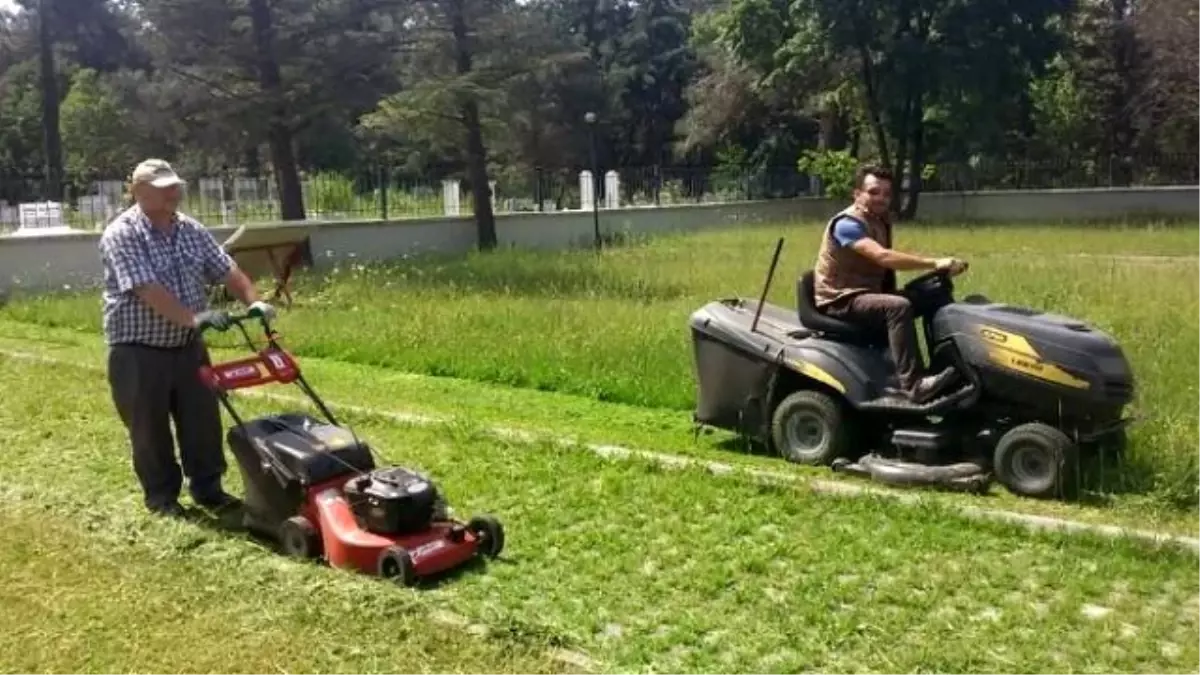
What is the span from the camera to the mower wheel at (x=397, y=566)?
4426 millimetres

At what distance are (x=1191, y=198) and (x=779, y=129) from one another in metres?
14.1

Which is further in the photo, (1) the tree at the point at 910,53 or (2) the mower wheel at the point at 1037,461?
(1) the tree at the point at 910,53

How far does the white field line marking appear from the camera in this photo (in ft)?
15.7

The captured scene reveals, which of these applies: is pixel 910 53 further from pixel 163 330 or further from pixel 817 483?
pixel 163 330

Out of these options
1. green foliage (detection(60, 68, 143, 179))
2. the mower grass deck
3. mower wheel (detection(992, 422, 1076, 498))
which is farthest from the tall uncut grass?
green foliage (detection(60, 68, 143, 179))

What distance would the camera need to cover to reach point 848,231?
6051 mm

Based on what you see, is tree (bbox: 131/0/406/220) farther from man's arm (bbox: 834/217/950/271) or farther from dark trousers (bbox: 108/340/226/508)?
man's arm (bbox: 834/217/950/271)

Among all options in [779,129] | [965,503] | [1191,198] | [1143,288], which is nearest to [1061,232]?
[1191,198]

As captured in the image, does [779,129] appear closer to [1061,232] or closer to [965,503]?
[1061,232]

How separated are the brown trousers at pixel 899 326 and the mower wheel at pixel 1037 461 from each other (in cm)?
54

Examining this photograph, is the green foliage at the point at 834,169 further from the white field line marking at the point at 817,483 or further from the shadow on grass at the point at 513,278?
the white field line marking at the point at 817,483

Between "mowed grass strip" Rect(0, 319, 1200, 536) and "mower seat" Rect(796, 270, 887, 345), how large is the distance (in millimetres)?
679

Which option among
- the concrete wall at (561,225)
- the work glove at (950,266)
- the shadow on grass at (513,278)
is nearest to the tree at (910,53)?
the concrete wall at (561,225)

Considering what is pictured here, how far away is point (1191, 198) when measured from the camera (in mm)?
34594
